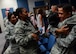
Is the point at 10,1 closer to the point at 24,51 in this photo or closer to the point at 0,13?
the point at 0,13

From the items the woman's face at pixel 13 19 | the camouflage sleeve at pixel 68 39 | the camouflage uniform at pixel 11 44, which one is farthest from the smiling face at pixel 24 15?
the camouflage sleeve at pixel 68 39

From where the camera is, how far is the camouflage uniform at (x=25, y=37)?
278 cm

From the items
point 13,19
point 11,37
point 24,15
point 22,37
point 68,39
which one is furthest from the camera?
point 13,19

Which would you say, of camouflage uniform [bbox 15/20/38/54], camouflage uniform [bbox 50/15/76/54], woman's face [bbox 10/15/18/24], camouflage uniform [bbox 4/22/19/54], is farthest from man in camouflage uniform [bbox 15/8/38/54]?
woman's face [bbox 10/15/18/24]

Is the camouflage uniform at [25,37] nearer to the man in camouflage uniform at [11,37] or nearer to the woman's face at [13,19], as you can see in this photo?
the man in camouflage uniform at [11,37]

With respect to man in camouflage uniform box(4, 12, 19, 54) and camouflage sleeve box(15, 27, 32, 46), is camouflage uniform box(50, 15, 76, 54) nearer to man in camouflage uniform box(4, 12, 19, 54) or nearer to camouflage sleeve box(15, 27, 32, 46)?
camouflage sleeve box(15, 27, 32, 46)

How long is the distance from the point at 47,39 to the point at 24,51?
943mm

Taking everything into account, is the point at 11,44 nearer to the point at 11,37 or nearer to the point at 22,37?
the point at 11,37

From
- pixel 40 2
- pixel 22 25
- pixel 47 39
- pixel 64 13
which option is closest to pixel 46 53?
pixel 47 39

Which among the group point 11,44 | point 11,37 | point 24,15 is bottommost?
point 11,44

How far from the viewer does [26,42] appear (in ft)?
9.00

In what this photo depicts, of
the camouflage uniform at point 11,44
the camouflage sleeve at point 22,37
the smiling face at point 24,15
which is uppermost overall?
the smiling face at point 24,15

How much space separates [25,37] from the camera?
2.79 m

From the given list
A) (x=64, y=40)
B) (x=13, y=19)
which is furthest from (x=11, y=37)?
(x=64, y=40)
